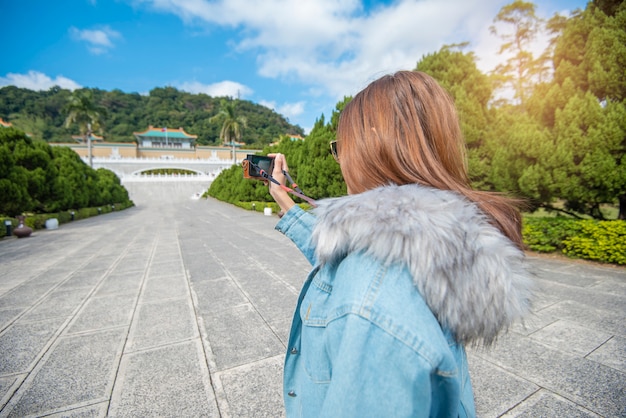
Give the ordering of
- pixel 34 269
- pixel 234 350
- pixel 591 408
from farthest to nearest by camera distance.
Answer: pixel 34 269, pixel 234 350, pixel 591 408

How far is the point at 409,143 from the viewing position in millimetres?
798

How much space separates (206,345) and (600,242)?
6.14 m

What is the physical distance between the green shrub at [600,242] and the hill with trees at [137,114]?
49665mm

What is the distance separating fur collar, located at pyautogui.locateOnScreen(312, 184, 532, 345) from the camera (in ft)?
1.95

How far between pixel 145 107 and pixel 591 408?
84392 mm

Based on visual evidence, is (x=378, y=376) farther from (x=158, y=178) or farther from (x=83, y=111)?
(x=158, y=178)

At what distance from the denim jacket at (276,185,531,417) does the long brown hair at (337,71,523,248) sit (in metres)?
0.10

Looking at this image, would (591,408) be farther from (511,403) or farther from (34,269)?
(34,269)

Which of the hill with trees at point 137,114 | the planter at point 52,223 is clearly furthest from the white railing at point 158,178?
the planter at point 52,223

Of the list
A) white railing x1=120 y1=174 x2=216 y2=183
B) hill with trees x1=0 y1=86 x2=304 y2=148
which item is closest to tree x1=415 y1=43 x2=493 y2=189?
white railing x1=120 y1=174 x2=216 y2=183

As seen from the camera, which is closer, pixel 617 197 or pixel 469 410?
pixel 469 410

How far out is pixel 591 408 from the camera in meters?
1.85

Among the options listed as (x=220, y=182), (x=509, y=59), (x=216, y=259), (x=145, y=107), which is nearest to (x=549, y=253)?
(x=216, y=259)

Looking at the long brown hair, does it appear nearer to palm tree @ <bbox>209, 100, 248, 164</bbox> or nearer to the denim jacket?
the denim jacket
